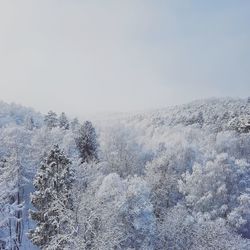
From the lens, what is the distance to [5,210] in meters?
32.5

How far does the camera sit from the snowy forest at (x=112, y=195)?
37.3 metres

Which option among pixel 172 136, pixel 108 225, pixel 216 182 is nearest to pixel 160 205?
pixel 216 182

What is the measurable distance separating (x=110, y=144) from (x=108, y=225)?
6774 cm

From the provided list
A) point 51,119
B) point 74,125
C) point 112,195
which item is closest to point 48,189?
point 112,195

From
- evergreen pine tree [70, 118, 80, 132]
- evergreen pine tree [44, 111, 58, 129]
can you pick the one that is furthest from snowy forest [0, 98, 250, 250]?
evergreen pine tree [70, 118, 80, 132]

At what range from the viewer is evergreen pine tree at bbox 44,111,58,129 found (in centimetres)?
10986

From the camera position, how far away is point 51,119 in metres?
113

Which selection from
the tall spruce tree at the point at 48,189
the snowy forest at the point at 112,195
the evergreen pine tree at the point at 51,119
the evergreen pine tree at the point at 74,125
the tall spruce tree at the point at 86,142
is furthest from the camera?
the evergreen pine tree at the point at 74,125

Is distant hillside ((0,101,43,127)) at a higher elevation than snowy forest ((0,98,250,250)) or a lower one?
higher

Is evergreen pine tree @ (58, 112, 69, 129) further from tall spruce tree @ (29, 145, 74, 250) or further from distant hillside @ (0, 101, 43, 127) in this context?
tall spruce tree @ (29, 145, 74, 250)

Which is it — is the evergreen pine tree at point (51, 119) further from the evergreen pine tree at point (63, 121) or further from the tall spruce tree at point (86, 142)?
the tall spruce tree at point (86, 142)

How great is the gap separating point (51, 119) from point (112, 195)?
190 ft

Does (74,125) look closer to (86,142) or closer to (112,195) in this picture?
(86,142)

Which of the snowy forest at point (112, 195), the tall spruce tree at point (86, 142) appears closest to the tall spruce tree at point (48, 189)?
the snowy forest at point (112, 195)
